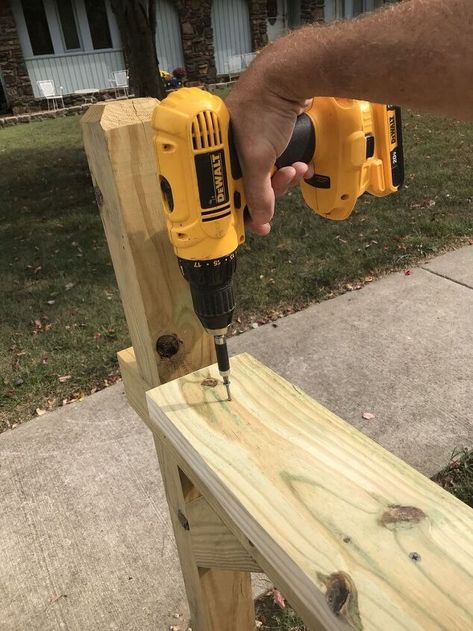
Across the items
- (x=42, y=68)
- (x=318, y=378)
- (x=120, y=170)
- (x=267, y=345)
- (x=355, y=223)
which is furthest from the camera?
(x=42, y=68)

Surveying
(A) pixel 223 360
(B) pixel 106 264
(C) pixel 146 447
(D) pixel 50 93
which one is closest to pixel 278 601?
(C) pixel 146 447

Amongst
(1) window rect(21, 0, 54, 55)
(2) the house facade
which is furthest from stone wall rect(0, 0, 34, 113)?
(1) window rect(21, 0, 54, 55)

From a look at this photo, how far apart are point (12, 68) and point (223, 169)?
672 inches

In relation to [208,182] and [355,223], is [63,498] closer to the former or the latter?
[208,182]

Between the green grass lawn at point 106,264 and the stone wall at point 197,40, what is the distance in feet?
39.1

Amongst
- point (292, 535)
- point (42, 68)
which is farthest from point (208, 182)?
point (42, 68)

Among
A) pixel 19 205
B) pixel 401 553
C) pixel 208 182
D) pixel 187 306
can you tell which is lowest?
pixel 19 205

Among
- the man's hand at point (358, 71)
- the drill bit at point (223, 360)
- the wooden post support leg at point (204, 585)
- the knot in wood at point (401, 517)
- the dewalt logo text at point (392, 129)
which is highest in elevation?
the man's hand at point (358, 71)

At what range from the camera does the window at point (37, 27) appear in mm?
15680

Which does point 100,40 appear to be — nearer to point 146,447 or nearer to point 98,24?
point 98,24

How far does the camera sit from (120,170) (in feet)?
3.60

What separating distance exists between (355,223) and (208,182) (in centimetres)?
443

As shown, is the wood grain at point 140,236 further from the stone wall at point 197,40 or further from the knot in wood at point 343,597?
the stone wall at point 197,40

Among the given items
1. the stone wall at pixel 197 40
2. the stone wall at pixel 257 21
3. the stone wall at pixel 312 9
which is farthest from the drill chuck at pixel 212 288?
the stone wall at pixel 312 9
